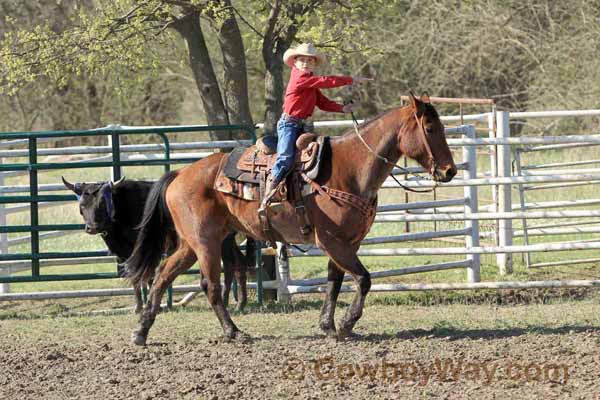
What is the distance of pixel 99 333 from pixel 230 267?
58.4 inches

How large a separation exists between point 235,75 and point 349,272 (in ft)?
13.7

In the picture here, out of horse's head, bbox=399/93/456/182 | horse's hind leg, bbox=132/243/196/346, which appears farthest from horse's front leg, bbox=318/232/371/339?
horse's hind leg, bbox=132/243/196/346

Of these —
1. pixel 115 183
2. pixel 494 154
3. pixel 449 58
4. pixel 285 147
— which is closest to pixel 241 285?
pixel 115 183

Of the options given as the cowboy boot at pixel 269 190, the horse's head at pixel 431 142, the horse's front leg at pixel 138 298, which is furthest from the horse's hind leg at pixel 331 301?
the horse's front leg at pixel 138 298

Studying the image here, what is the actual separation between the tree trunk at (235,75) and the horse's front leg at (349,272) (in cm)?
365

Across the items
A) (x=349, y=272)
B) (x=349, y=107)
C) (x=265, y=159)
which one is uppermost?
(x=349, y=107)

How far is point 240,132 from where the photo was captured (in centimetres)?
1111

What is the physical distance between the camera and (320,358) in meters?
6.86

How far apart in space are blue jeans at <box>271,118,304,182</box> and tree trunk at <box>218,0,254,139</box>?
3.30m

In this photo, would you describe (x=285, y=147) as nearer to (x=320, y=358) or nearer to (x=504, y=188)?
(x=320, y=358)

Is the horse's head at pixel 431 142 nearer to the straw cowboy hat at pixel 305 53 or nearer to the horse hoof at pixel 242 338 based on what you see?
the straw cowboy hat at pixel 305 53

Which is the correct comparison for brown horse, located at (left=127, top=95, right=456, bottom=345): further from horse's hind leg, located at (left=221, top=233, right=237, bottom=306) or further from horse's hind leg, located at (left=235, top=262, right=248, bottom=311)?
horse's hind leg, located at (left=235, top=262, right=248, bottom=311)

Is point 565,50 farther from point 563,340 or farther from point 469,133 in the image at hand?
point 563,340

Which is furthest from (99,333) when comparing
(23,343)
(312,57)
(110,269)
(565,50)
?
(565,50)
